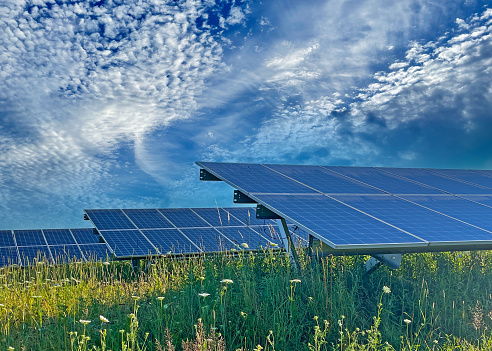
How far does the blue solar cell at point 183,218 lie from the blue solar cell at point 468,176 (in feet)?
27.3

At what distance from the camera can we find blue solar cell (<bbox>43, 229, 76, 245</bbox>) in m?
18.2

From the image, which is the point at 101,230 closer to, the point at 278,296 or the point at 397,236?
the point at 278,296

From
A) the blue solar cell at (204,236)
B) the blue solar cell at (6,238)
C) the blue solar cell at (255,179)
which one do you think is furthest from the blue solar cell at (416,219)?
the blue solar cell at (6,238)

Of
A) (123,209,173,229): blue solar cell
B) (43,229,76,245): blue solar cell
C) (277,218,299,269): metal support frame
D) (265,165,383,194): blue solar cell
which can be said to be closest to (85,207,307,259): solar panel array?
(123,209,173,229): blue solar cell

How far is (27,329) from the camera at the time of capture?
21.6ft

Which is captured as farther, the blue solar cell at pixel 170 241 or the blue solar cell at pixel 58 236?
the blue solar cell at pixel 58 236

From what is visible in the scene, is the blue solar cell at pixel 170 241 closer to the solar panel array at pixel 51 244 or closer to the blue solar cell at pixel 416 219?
the solar panel array at pixel 51 244

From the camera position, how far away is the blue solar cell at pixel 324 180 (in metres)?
10.1

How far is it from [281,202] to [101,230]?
25.9 ft

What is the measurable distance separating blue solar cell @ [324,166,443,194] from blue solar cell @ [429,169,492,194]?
2.41 m

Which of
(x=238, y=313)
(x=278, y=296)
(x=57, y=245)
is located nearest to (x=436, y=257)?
(x=278, y=296)

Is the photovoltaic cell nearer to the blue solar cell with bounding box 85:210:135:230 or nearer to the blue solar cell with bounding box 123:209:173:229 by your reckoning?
the blue solar cell with bounding box 123:209:173:229

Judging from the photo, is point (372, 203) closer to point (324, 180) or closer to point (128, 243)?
point (324, 180)

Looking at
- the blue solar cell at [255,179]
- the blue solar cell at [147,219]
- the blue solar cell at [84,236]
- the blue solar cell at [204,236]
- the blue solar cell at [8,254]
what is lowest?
the blue solar cell at [8,254]
